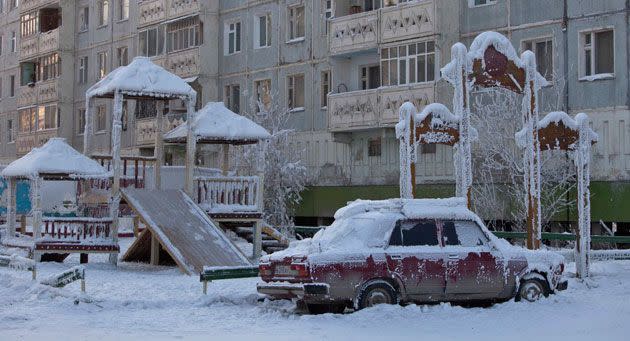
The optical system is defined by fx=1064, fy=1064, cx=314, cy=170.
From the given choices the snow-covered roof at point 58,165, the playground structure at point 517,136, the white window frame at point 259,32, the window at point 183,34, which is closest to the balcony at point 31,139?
the window at point 183,34

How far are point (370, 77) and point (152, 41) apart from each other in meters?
13.5

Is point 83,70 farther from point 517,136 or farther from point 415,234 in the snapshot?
point 415,234

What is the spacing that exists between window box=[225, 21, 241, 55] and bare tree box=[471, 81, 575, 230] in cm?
1401

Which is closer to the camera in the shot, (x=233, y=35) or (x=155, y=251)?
(x=155, y=251)

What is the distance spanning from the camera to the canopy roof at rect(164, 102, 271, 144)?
27.7m

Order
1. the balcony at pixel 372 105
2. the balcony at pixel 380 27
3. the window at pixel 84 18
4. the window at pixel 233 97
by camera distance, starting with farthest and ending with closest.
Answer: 1. the window at pixel 84 18
2. the window at pixel 233 97
3. the balcony at pixel 380 27
4. the balcony at pixel 372 105

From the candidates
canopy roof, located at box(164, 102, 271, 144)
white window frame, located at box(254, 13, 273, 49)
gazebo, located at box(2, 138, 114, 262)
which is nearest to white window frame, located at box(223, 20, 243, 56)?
white window frame, located at box(254, 13, 273, 49)

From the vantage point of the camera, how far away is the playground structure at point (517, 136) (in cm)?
1983

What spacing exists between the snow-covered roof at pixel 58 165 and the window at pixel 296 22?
17.3m

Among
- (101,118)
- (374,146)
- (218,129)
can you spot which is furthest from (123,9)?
(218,129)

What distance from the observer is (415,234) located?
16.0 meters

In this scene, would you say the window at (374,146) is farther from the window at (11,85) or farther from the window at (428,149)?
the window at (11,85)

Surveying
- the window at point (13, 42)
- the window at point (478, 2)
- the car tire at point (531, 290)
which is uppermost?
the window at point (13, 42)

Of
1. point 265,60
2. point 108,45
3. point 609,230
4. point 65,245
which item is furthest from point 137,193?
point 108,45
